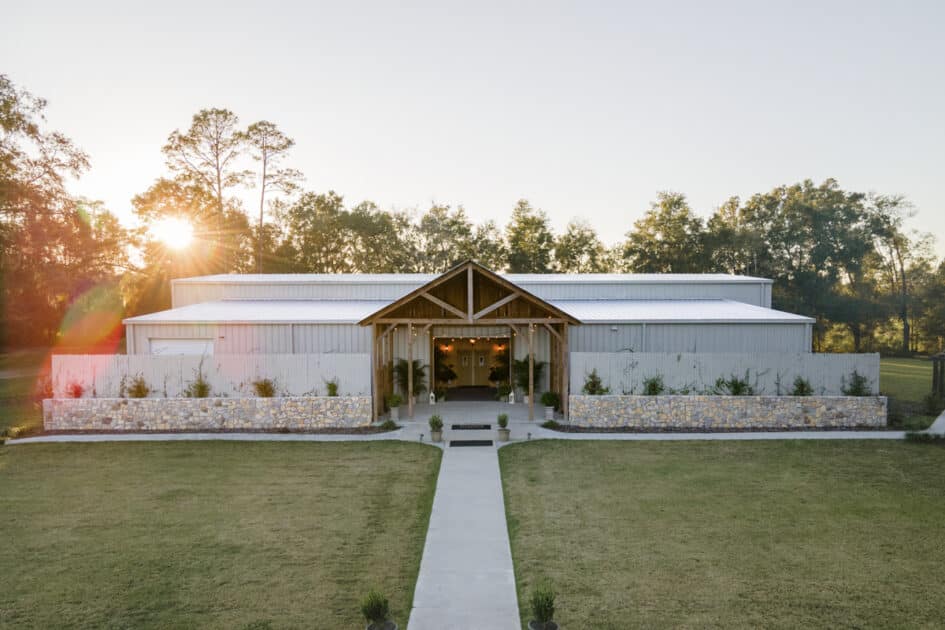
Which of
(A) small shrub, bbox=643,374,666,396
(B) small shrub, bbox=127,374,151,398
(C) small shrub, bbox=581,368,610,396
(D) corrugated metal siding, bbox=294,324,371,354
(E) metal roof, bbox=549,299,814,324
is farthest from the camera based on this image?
(E) metal roof, bbox=549,299,814,324

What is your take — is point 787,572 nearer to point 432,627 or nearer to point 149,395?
point 432,627

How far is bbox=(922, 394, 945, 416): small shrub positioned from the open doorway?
14269mm

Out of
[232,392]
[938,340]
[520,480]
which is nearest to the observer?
[520,480]

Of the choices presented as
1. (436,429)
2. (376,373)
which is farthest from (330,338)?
(436,429)

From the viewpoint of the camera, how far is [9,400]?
22734mm

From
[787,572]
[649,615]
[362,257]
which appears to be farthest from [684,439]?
[362,257]

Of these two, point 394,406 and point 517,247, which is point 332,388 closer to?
point 394,406

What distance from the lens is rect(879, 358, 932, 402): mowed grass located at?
23.6 metres

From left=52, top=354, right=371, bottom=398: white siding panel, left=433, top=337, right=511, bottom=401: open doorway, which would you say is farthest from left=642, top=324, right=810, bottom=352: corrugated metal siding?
left=52, top=354, right=371, bottom=398: white siding panel

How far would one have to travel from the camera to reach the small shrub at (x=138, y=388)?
55.9 ft

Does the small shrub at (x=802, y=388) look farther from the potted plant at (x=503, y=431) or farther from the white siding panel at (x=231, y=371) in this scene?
the white siding panel at (x=231, y=371)

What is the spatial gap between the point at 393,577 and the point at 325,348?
14.3m

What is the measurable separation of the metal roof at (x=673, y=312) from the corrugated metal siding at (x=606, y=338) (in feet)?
1.10

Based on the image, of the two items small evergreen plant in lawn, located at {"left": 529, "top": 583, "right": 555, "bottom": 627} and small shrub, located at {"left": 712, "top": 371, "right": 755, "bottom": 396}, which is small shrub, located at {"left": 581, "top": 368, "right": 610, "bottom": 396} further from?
small evergreen plant in lawn, located at {"left": 529, "top": 583, "right": 555, "bottom": 627}
